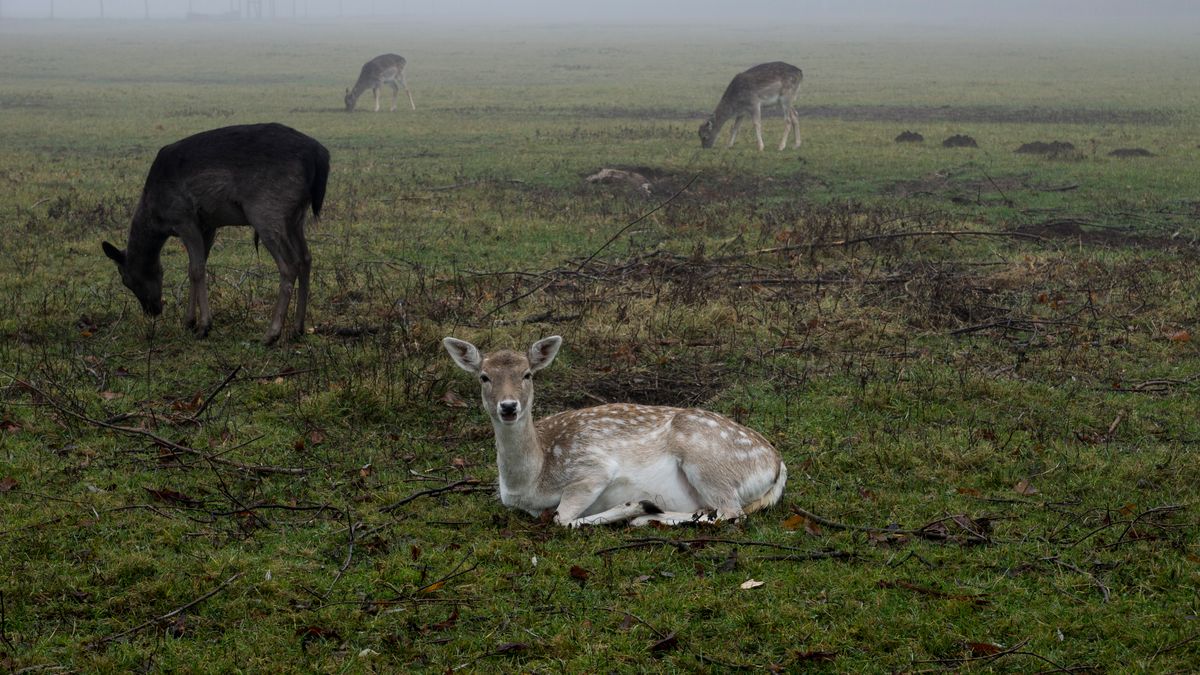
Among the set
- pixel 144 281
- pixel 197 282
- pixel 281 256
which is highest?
pixel 281 256

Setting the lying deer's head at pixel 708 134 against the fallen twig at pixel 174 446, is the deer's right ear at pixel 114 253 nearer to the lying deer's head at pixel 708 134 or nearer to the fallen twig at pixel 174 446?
the fallen twig at pixel 174 446

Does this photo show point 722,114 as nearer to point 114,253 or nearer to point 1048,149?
point 1048,149

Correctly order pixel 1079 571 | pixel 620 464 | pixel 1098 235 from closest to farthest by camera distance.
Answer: pixel 1079 571 < pixel 620 464 < pixel 1098 235

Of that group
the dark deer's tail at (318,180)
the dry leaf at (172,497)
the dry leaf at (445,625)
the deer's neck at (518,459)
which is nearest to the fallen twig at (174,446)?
the dry leaf at (172,497)

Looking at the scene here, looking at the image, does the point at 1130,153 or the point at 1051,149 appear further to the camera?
the point at 1051,149

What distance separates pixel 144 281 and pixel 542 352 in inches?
238

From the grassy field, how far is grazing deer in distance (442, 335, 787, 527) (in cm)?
21

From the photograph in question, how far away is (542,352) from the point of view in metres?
7.29

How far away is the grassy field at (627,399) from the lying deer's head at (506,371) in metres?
0.71

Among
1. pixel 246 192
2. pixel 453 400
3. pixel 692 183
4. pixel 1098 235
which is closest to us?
pixel 453 400

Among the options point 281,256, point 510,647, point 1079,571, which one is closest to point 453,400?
point 281,256

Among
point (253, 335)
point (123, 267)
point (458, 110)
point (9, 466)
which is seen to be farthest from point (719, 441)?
point (458, 110)

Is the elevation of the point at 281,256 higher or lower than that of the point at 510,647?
higher

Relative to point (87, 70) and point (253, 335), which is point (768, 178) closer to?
point (253, 335)
